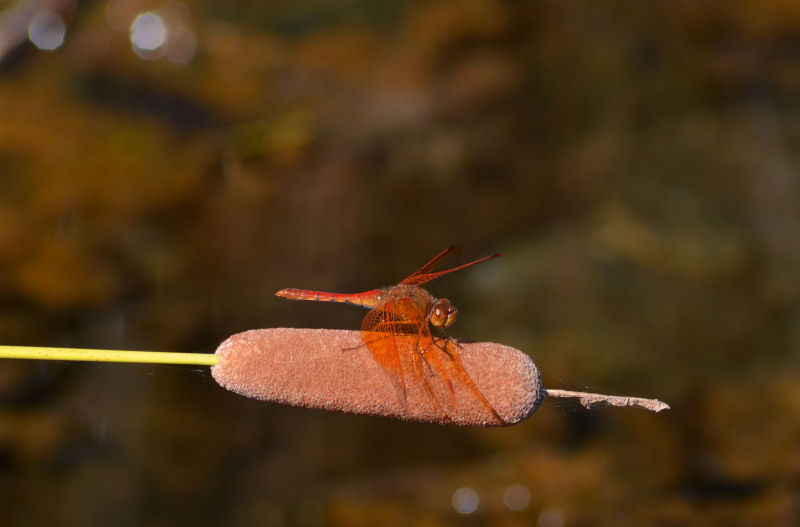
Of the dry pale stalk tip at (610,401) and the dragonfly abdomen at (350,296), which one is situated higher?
the dragonfly abdomen at (350,296)

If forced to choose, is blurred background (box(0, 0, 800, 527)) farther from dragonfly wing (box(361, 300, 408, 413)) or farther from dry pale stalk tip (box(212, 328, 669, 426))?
dry pale stalk tip (box(212, 328, 669, 426))

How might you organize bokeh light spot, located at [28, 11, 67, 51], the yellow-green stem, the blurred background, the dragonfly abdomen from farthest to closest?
1. bokeh light spot, located at [28, 11, 67, 51]
2. the blurred background
3. the dragonfly abdomen
4. the yellow-green stem

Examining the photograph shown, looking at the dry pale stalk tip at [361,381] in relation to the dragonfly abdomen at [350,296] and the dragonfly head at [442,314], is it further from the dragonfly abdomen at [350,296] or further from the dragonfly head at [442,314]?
the dragonfly abdomen at [350,296]

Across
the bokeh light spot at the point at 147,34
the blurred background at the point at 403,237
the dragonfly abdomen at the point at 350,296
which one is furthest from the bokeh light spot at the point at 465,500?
the bokeh light spot at the point at 147,34

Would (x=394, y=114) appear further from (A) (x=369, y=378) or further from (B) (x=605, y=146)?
(A) (x=369, y=378)

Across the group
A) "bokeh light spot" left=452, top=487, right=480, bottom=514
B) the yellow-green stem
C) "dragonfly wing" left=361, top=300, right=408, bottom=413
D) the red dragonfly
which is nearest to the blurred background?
"bokeh light spot" left=452, top=487, right=480, bottom=514

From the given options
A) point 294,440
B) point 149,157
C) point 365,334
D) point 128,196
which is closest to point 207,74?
point 149,157

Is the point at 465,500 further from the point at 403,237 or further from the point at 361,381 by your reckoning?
the point at 361,381
